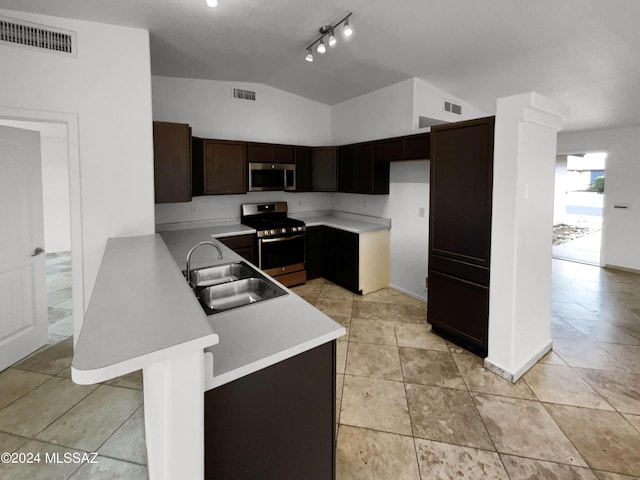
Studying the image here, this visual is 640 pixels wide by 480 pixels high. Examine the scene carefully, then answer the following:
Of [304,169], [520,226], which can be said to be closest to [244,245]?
[304,169]

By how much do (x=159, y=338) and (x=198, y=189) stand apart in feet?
11.6

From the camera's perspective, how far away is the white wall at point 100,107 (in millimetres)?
2539

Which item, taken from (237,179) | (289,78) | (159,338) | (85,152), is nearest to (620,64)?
(289,78)

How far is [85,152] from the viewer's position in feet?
8.98

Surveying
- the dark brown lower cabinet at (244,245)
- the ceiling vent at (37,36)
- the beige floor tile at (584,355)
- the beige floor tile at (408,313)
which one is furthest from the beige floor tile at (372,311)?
the ceiling vent at (37,36)

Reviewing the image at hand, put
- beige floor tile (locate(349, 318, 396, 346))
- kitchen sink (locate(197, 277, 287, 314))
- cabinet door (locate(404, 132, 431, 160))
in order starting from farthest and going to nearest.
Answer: cabinet door (locate(404, 132, 431, 160)), beige floor tile (locate(349, 318, 396, 346)), kitchen sink (locate(197, 277, 287, 314))

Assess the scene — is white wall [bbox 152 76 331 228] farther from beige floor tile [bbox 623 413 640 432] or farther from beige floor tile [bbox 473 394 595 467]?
beige floor tile [bbox 623 413 640 432]

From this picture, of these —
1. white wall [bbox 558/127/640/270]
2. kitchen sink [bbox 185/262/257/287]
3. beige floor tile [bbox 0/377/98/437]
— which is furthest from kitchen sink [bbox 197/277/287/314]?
white wall [bbox 558/127/640/270]

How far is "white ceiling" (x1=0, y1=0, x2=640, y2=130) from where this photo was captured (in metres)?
2.60

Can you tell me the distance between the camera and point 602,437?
6.75ft

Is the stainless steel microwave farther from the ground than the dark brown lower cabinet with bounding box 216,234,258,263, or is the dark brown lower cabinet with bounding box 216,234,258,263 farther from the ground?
the stainless steel microwave

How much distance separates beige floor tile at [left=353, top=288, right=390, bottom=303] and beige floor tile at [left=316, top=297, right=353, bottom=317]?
7.0 inches

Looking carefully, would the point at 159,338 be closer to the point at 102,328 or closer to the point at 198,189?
the point at 102,328

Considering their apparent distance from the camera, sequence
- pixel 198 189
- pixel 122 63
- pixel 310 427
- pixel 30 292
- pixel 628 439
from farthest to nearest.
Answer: pixel 198 189 < pixel 30 292 < pixel 122 63 < pixel 628 439 < pixel 310 427
